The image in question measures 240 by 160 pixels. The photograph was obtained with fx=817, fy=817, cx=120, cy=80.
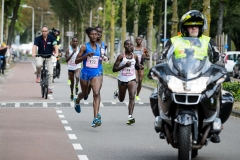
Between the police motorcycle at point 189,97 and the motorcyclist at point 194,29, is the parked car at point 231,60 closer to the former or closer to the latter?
the motorcyclist at point 194,29

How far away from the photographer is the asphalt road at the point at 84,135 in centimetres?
1092

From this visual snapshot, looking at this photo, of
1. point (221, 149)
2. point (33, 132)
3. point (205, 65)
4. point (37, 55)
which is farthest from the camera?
point (37, 55)

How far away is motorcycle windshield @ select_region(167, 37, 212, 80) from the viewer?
938cm

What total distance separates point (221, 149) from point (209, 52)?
2228 millimetres

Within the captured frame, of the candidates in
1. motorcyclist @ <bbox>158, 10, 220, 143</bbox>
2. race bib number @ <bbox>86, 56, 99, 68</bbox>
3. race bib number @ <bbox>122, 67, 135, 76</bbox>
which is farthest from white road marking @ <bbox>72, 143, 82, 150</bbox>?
race bib number @ <bbox>122, 67, 135, 76</bbox>

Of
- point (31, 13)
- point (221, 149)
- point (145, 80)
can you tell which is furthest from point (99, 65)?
point (31, 13)

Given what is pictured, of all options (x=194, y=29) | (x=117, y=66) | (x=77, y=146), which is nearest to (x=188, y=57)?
(x=194, y=29)

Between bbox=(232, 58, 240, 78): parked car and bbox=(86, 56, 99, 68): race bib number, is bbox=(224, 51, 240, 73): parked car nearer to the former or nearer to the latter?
bbox=(232, 58, 240, 78): parked car

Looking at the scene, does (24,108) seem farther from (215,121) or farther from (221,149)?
(215,121)

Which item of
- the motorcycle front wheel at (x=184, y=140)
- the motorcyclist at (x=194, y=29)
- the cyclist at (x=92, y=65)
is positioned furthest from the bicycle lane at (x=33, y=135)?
the motorcyclist at (x=194, y=29)

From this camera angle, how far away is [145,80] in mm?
35469

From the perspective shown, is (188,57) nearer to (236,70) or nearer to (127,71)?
(127,71)

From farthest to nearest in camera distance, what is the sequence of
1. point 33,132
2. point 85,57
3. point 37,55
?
point 37,55, point 85,57, point 33,132

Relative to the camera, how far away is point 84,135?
1347cm
